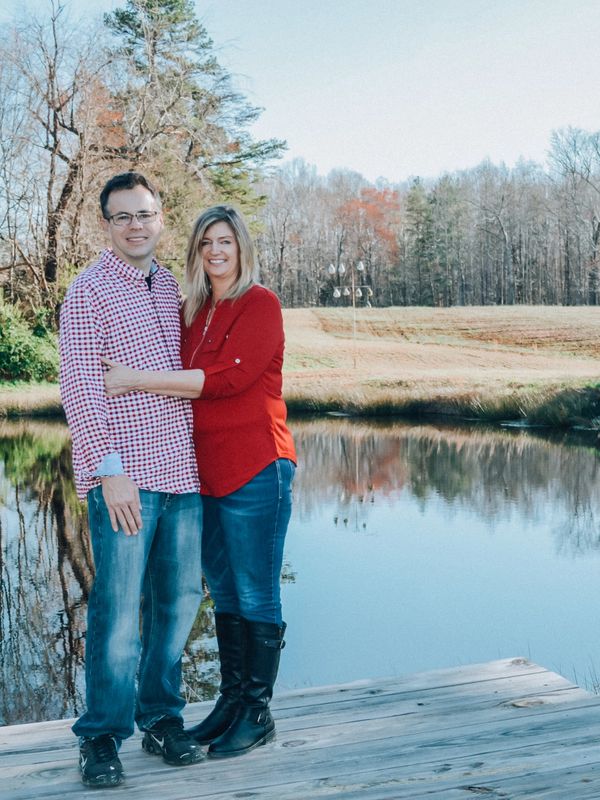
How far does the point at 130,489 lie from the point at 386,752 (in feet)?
2.60

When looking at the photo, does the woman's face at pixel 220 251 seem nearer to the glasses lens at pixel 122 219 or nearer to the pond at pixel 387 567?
the glasses lens at pixel 122 219

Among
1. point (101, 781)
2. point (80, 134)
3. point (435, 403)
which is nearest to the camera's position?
point (101, 781)

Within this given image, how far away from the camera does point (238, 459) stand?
202cm

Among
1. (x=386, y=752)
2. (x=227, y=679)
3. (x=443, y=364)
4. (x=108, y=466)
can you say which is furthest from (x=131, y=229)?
(x=443, y=364)

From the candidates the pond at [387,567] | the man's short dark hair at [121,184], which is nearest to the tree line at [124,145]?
the pond at [387,567]

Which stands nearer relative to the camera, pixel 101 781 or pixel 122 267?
pixel 101 781

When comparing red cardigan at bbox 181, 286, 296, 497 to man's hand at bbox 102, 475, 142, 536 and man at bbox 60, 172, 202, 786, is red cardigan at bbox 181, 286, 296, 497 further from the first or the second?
man's hand at bbox 102, 475, 142, 536

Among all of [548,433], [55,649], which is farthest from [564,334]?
[55,649]

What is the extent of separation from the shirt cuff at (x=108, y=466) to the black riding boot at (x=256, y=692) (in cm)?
49

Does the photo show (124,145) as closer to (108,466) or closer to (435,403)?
(435,403)

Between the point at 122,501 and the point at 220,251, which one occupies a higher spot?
the point at 220,251

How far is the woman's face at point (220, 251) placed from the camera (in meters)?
2.04

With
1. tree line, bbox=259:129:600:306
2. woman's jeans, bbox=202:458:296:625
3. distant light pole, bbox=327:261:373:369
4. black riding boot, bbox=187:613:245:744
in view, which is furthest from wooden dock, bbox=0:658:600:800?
tree line, bbox=259:129:600:306

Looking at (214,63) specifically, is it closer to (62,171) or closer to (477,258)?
(62,171)
